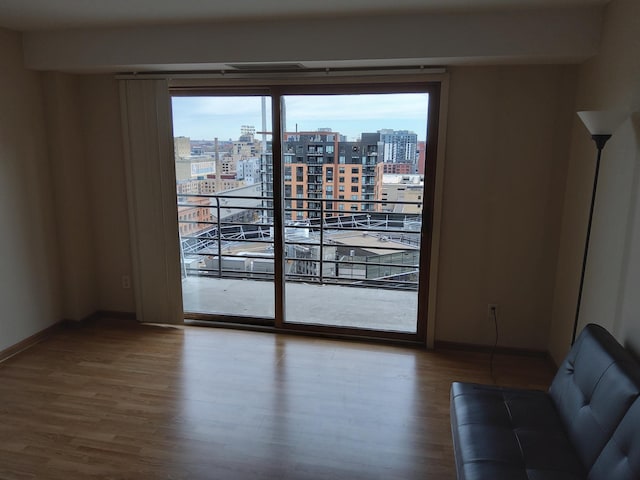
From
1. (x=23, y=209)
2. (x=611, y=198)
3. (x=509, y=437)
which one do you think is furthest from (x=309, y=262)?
(x=509, y=437)

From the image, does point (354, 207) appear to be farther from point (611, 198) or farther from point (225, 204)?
point (611, 198)

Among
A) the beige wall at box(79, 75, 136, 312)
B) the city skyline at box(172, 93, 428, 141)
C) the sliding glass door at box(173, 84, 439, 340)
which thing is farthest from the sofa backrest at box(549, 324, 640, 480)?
the beige wall at box(79, 75, 136, 312)

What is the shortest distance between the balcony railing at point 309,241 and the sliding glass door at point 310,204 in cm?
1

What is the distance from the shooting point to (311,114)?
3611mm

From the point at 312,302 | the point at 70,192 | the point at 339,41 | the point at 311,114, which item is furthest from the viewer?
the point at 312,302

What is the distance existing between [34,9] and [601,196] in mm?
3565

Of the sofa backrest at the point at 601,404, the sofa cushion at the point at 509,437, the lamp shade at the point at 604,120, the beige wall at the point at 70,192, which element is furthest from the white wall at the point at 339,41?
the sofa cushion at the point at 509,437

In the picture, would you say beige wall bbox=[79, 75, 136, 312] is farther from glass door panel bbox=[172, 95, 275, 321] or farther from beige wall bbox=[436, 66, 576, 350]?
beige wall bbox=[436, 66, 576, 350]

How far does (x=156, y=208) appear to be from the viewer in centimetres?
387

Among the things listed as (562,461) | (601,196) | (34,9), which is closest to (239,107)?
(34,9)

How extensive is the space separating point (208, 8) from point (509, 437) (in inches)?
111

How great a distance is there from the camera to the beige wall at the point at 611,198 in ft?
7.09

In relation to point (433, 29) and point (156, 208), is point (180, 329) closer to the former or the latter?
point (156, 208)

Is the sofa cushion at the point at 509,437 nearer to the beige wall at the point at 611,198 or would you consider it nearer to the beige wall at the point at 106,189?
the beige wall at the point at 611,198
